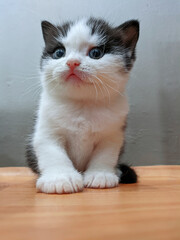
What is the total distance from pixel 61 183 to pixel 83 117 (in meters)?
0.34

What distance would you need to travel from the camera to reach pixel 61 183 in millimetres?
1077

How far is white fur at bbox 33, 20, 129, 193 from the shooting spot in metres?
1.21

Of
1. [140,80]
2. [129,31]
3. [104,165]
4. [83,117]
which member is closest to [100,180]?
[104,165]

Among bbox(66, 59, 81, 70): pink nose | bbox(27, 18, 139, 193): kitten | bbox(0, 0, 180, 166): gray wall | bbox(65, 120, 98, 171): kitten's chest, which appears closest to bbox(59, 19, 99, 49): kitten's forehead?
bbox(27, 18, 139, 193): kitten

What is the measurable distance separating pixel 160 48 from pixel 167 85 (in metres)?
0.28

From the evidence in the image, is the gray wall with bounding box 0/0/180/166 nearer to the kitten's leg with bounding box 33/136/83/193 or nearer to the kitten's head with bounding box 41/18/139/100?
the kitten's head with bounding box 41/18/139/100

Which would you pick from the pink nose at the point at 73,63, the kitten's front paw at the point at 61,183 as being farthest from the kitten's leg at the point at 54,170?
the pink nose at the point at 73,63

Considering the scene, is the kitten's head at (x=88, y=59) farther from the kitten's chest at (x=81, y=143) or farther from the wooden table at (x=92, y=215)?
the wooden table at (x=92, y=215)

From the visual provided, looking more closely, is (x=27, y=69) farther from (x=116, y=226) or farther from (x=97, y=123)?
(x=116, y=226)

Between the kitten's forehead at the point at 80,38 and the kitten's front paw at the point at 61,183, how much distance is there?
587 mm

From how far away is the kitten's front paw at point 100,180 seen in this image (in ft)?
3.92

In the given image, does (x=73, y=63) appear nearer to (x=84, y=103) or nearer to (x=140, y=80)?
(x=84, y=103)

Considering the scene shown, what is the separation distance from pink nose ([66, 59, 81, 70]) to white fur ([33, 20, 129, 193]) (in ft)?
0.07

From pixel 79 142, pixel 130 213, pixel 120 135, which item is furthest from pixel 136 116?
pixel 130 213
